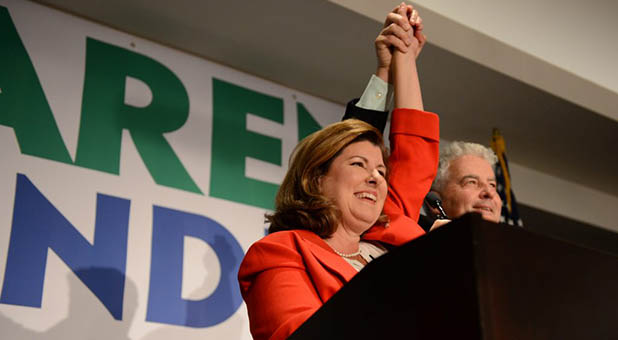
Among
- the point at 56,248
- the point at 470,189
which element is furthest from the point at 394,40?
the point at 56,248

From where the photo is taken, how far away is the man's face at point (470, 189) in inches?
91.4

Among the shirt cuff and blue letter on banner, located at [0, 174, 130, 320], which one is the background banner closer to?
blue letter on banner, located at [0, 174, 130, 320]

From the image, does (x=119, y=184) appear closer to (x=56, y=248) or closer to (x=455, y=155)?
(x=56, y=248)

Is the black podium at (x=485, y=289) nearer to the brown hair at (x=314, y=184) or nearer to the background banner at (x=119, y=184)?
the brown hair at (x=314, y=184)

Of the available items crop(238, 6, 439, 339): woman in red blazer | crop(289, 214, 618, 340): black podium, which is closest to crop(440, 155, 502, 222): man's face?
crop(238, 6, 439, 339): woman in red blazer

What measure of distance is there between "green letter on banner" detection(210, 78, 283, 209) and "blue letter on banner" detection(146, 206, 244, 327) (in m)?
0.18

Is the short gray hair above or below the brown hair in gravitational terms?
above

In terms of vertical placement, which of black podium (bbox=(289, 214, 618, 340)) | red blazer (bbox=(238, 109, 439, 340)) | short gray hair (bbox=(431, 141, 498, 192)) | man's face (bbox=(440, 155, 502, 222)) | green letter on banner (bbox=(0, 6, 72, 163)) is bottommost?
black podium (bbox=(289, 214, 618, 340))

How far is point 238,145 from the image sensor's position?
3002mm

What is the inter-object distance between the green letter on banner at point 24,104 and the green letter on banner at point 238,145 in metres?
0.64

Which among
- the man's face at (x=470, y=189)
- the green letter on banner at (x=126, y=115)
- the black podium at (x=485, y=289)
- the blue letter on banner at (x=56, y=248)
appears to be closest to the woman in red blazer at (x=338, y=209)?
the black podium at (x=485, y=289)

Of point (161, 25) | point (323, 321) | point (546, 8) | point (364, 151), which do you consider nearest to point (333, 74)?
point (161, 25)

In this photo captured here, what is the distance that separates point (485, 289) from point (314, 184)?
99 centimetres

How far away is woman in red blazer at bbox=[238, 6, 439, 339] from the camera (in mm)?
1299
